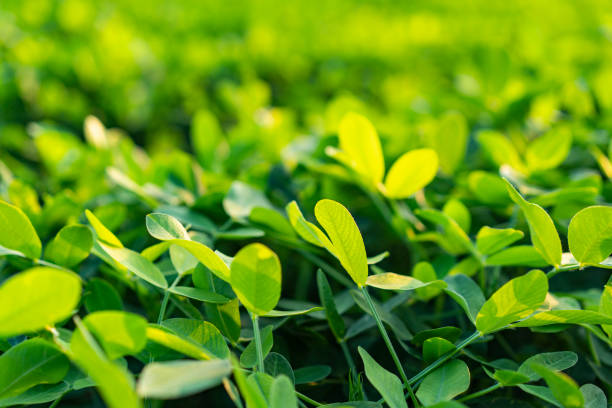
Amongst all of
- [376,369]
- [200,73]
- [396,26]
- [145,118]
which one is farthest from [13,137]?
[396,26]

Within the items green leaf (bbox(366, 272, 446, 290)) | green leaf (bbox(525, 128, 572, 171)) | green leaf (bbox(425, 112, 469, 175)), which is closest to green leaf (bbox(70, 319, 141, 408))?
green leaf (bbox(366, 272, 446, 290))

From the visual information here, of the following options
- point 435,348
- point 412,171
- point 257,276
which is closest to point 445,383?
point 435,348

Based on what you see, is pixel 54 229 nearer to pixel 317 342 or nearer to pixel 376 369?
pixel 317 342

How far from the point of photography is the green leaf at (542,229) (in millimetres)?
728

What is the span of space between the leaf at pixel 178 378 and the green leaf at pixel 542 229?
470 mm

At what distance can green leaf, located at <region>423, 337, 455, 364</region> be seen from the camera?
2.39 feet

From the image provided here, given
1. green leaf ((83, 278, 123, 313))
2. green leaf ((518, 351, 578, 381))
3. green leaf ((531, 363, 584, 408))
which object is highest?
green leaf ((531, 363, 584, 408))

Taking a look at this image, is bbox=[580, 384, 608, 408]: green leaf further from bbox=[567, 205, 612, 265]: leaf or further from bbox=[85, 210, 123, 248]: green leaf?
bbox=[85, 210, 123, 248]: green leaf

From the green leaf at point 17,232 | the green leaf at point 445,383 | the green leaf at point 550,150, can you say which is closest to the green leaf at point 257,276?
the green leaf at point 445,383

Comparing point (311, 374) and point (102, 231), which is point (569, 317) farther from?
point (102, 231)

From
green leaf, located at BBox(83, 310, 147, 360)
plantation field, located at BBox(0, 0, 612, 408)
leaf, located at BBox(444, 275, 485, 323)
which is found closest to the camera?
green leaf, located at BBox(83, 310, 147, 360)

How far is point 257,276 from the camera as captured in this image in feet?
2.17

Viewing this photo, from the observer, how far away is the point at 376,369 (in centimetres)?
67

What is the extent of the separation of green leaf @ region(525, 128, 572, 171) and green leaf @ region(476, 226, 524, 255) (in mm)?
382
